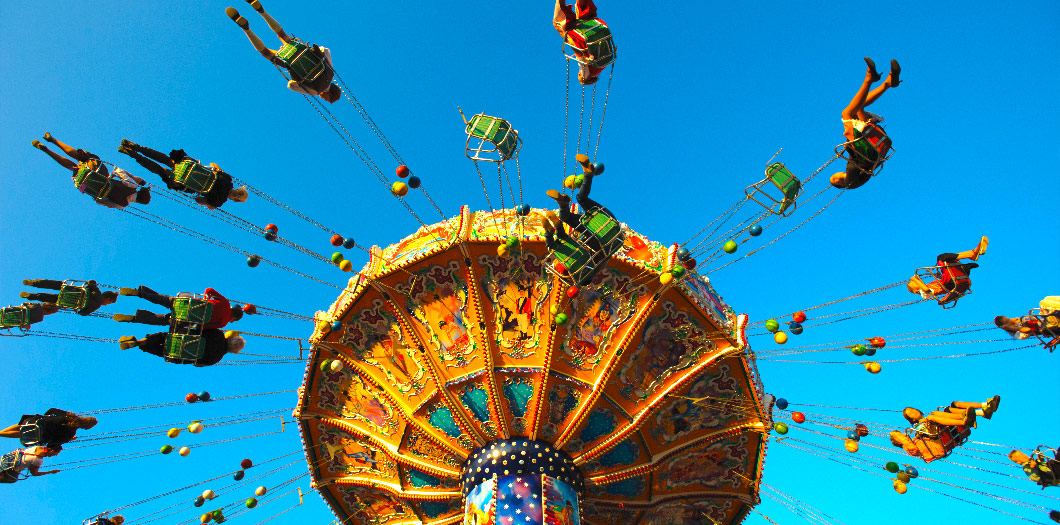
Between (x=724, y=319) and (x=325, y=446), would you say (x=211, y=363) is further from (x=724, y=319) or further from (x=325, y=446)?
(x=724, y=319)

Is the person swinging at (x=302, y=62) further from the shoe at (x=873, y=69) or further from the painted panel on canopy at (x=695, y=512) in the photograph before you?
the painted panel on canopy at (x=695, y=512)

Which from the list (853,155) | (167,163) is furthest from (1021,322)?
(167,163)

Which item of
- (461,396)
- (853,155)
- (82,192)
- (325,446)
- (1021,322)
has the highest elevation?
(853,155)

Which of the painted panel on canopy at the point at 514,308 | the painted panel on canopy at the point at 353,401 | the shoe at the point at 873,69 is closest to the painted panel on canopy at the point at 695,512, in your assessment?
the painted panel on canopy at the point at 514,308

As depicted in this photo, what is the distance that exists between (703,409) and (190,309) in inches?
388

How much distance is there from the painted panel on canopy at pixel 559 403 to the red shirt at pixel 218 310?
6102 millimetres

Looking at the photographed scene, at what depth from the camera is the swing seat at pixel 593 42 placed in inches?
420

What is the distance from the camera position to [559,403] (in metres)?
12.7

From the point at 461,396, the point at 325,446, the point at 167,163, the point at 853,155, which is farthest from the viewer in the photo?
the point at 325,446

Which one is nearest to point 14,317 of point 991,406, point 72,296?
point 72,296

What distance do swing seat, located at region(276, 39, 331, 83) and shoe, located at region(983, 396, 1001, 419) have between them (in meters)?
12.9

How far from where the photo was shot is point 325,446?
1389 centimetres

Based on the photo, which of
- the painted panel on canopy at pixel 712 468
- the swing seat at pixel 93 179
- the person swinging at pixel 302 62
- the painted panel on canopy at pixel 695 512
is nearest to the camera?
the person swinging at pixel 302 62

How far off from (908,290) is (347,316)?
10.6 metres
